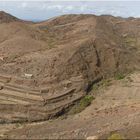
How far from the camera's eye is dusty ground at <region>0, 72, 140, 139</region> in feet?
83.6

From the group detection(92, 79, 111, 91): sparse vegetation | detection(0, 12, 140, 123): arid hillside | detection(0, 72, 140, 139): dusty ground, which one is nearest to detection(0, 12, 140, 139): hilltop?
detection(0, 12, 140, 123): arid hillside

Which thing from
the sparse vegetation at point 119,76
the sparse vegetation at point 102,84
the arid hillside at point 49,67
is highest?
the arid hillside at point 49,67

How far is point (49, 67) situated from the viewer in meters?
33.9

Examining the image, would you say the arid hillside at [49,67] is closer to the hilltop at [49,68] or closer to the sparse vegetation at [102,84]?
the hilltop at [49,68]

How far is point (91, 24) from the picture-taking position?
4969 cm

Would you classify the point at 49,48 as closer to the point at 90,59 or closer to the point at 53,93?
the point at 90,59

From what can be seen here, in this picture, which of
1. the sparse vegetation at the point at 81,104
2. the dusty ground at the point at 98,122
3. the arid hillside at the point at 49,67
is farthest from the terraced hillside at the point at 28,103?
the dusty ground at the point at 98,122

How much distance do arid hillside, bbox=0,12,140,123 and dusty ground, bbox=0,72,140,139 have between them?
56.5 inches

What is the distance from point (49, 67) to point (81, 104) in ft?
13.6

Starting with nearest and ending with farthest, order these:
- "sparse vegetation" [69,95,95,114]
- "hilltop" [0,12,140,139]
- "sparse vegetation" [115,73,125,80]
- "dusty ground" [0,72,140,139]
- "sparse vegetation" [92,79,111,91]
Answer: "dusty ground" [0,72,140,139] → "hilltop" [0,12,140,139] → "sparse vegetation" [69,95,95,114] → "sparse vegetation" [92,79,111,91] → "sparse vegetation" [115,73,125,80]

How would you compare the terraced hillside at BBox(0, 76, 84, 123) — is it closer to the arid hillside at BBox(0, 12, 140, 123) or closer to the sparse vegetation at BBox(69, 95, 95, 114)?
the arid hillside at BBox(0, 12, 140, 123)

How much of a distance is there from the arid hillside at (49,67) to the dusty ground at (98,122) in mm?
1435

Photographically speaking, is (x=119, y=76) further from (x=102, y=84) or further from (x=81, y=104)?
(x=81, y=104)

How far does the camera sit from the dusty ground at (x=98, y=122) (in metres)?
25.5
